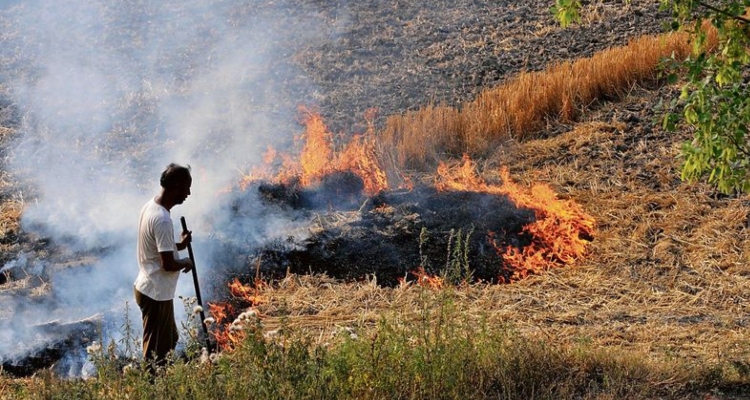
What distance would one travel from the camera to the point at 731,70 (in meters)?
5.66

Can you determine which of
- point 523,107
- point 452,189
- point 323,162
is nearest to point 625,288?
point 452,189

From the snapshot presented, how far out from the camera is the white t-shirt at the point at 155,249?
576 cm

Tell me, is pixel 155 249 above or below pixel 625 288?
above

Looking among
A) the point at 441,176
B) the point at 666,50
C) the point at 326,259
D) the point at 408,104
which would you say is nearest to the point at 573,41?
the point at 666,50

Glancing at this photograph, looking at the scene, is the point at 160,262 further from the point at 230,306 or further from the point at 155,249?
the point at 230,306

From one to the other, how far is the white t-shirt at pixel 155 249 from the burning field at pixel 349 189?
818mm

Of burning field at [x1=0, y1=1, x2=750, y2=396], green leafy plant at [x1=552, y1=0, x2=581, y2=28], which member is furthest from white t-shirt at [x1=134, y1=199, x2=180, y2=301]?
green leafy plant at [x1=552, y1=0, x2=581, y2=28]

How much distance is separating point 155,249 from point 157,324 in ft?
1.76

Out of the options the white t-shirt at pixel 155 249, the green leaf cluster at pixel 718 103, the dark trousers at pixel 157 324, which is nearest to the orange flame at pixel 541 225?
the green leaf cluster at pixel 718 103

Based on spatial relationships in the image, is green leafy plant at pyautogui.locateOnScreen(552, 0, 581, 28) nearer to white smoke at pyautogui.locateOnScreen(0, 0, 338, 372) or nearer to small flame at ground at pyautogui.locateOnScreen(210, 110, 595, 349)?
small flame at ground at pyautogui.locateOnScreen(210, 110, 595, 349)

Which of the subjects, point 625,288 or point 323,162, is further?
point 323,162

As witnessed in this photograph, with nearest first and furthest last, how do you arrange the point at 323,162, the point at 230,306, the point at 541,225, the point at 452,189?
the point at 230,306 → the point at 541,225 → the point at 452,189 → the point at 323,162

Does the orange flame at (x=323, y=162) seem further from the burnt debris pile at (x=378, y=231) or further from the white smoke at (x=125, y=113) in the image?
the white smoke at (x=125, y=113)

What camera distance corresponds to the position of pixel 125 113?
1275cm
